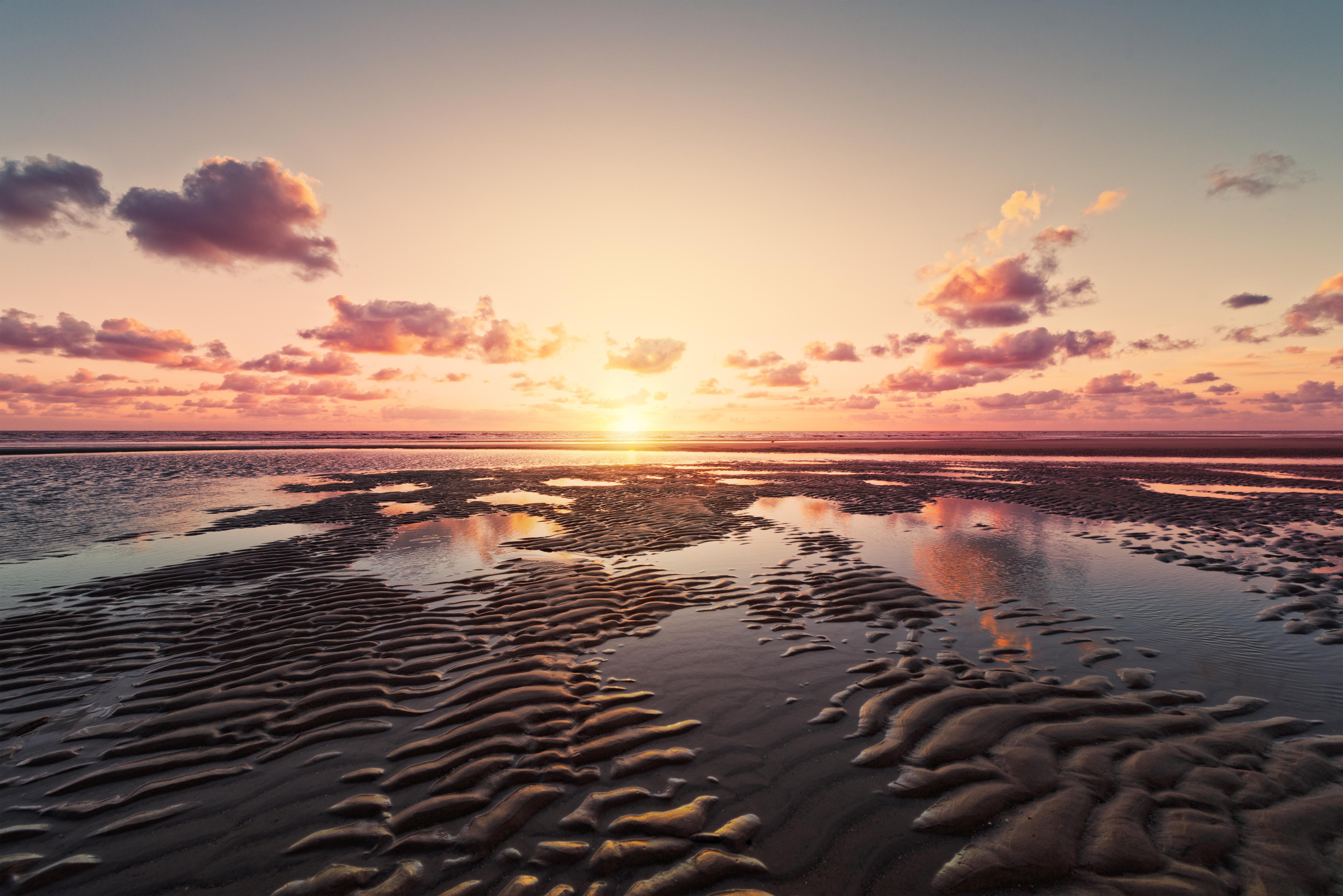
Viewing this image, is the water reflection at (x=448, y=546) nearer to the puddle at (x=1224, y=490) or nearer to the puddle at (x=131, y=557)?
the puddle at (x=131, y=557)

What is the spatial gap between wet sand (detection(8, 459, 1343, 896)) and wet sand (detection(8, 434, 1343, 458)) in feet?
172

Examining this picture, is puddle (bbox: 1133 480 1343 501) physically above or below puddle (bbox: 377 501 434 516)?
above

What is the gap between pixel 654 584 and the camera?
33.7ft

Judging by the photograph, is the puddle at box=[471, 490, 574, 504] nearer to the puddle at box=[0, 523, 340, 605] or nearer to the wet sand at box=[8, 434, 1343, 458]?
the puddle at box=[0, 523, 340, 605]

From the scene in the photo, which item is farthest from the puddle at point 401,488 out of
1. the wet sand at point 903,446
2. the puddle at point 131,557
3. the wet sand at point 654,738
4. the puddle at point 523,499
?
the wet sand at point 903,446

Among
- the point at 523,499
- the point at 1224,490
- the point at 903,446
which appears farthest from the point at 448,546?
Result: the point at 903,446

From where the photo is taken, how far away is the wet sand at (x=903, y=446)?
52875 millimetres

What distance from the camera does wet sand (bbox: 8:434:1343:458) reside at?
5288cm

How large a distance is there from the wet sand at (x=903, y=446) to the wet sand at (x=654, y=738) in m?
52.5

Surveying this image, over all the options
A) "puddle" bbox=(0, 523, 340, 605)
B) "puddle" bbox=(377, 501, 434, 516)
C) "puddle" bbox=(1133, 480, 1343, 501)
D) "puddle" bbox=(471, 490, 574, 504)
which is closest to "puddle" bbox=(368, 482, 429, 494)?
"puddle" bbox=(377, 501, 434, 516)

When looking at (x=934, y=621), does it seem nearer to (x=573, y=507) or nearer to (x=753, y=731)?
(x=753, y=731)

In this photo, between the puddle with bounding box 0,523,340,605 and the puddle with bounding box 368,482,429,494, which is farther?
the puddle with bounding box 368,482,429,494

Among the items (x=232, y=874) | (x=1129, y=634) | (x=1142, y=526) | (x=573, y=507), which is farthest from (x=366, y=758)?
(x=1142, y=526)

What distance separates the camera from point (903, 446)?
72.9m
